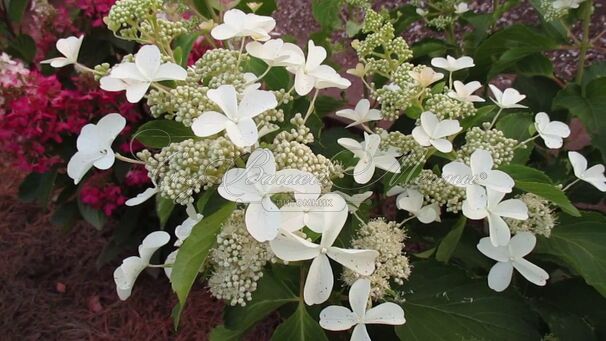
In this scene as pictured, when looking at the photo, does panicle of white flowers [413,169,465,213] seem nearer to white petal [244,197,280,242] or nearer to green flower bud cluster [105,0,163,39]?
white petal [244,197,280,242]

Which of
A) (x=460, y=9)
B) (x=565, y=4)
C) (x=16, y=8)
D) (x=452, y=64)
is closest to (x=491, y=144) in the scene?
(x=452, y=64)

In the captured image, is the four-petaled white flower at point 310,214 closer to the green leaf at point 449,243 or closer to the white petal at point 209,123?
the white petal at point 209,123

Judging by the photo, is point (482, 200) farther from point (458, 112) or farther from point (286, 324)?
point (286, 324)

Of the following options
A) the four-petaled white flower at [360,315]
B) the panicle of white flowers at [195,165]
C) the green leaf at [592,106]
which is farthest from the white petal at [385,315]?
the green leaf at [592,106]

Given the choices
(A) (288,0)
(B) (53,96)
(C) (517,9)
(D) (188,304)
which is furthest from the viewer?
(A) (288,0)

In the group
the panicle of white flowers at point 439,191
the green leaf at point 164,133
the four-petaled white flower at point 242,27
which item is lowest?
the panicle of white flowers at point 439,191

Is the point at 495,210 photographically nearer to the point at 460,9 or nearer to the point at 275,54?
the point at 275,54

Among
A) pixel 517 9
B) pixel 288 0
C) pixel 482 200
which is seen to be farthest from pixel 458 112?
pixel 288 0
